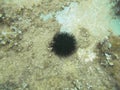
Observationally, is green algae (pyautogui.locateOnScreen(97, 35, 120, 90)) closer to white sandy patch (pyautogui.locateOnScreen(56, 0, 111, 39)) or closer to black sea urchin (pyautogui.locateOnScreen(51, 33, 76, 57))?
white sandy patch (pyautogui.locateOnScreen(56, 0, 111, 39))

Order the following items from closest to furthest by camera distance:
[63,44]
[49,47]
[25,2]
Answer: [63,44]
[49,47]
[25,2]

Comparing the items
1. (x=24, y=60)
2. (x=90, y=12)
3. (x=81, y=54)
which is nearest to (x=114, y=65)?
(x=81, y=54)

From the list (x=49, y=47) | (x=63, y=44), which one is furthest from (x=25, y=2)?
(x=63, y=44)

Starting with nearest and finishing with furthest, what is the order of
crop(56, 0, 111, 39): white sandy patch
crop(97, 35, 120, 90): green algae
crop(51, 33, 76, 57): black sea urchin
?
crop(51, 33, 76, 57): black sea urchin, crop(97, 35, 120, 90): green algae, crop(56, 0, 111, 39): white sandy patch

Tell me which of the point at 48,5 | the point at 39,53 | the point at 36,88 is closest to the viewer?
the point at 36,88

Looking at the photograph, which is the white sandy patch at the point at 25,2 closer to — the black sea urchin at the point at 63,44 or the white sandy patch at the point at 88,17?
the white sandy patch at the point at 88,17

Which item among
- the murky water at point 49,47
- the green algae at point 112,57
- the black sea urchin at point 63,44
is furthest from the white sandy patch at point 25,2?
the green algae at point 112,57

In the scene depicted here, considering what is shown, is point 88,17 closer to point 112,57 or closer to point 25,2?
point 112,57

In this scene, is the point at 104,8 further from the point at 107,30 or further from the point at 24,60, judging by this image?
the point at 24,60

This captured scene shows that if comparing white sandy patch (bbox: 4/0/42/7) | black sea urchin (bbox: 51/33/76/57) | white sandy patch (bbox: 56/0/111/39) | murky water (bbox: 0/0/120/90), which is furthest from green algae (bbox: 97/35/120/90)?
white sandy patch (bbox: 4/0/42/7)
